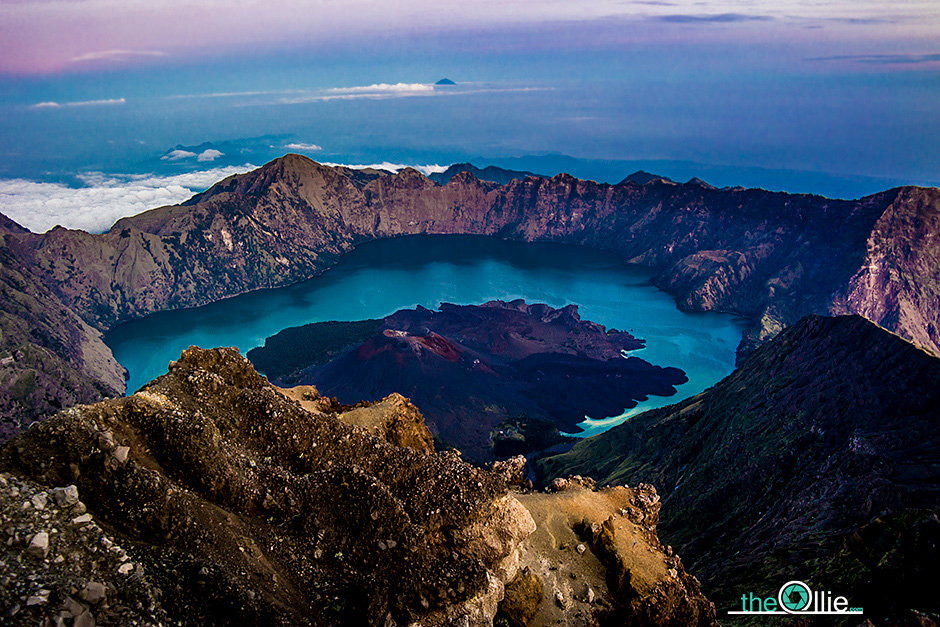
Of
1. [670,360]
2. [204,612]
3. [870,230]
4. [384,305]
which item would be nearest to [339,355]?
[384,305]

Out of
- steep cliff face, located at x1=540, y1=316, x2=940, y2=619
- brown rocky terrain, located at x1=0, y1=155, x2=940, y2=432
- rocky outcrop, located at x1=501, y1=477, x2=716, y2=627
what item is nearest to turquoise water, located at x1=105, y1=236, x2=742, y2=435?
brown rocky terrain, located at x1=0, y1=155, x2=940, y2=432

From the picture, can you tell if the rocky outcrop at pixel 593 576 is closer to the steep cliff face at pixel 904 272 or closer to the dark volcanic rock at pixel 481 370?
the dark volcanic rock at pixel 481 370

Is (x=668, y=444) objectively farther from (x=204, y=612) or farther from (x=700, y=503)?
(x=204, y=612)

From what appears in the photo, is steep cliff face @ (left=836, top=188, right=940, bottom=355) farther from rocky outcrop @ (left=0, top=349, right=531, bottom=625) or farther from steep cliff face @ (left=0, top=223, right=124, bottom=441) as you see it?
steep cliff face @ (left=0, top=223, right=124, bottom=441)

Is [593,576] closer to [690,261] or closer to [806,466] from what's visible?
[806,466]

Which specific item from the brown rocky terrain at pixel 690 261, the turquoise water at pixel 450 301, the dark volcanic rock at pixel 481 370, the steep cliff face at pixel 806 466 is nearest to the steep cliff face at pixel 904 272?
the brown rocky terrain at pixel 690 261

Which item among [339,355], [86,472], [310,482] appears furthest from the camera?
[339,355]
